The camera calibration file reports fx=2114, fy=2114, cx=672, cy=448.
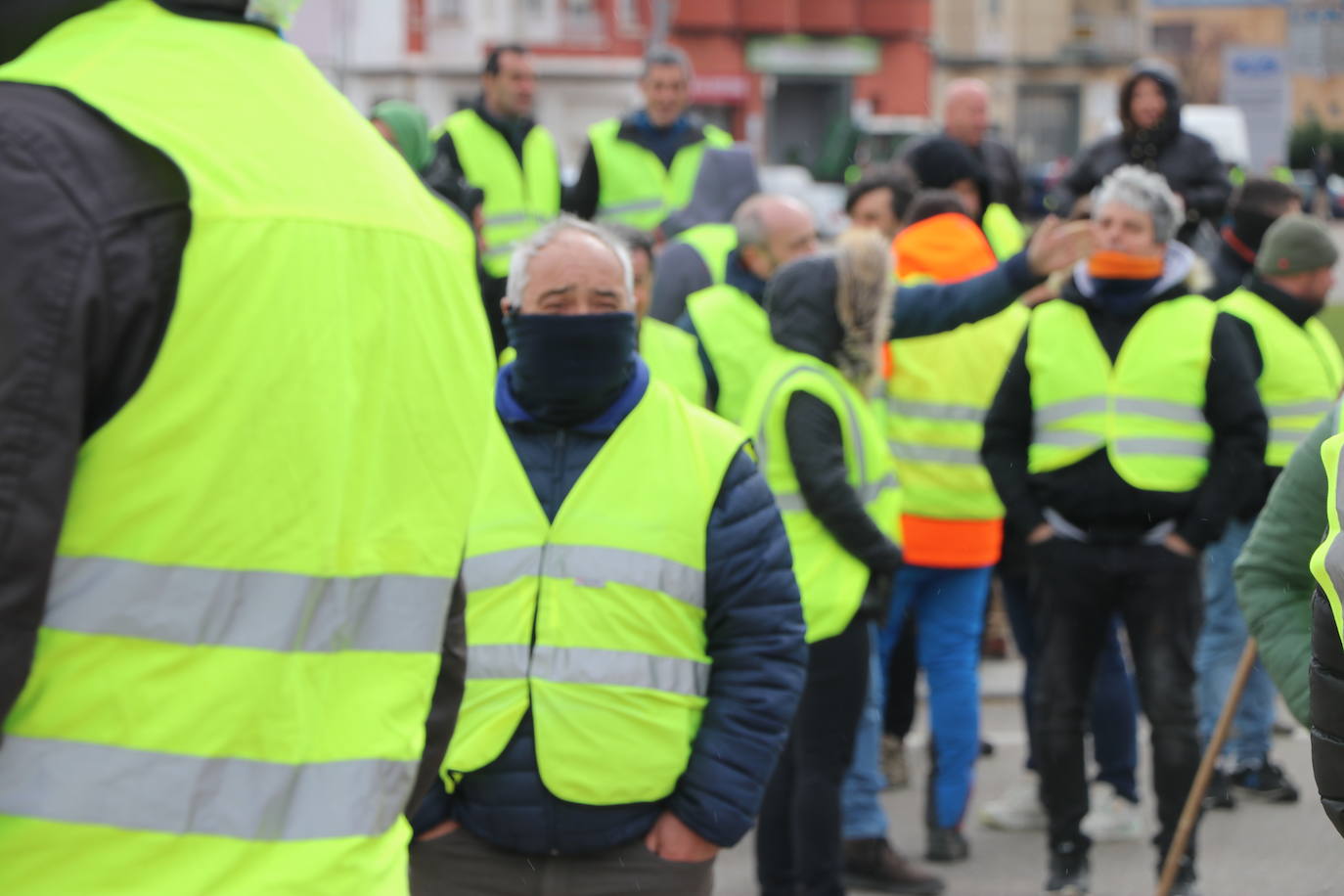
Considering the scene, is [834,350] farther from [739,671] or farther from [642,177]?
[642,177]

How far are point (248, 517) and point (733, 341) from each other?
180 inches

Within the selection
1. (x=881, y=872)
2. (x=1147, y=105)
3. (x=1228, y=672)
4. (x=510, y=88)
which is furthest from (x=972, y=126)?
(x=881, y=872)

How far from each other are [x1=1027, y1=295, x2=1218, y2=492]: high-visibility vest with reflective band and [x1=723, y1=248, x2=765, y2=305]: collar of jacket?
101 centimetres

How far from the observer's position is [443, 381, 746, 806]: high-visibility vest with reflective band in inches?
151

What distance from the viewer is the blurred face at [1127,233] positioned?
6211 mm

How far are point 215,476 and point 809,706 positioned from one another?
12.4 ft

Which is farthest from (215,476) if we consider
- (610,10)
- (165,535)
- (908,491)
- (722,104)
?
(722,104)

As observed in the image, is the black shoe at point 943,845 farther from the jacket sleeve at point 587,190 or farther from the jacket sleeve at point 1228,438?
the jacket sleeve at point 587,190

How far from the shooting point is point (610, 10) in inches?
2039

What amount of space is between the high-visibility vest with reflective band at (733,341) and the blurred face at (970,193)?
7.96ft

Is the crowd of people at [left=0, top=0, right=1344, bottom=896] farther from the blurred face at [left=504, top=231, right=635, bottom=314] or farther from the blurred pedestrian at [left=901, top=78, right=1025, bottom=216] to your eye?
the blurred pedestrian at [left=901, top=78, right=1025, bottom=216]

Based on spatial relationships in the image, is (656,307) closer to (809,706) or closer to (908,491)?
(908,491)

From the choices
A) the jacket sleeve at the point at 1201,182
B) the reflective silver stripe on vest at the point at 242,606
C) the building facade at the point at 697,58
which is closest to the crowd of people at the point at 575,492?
the reflective silver stripe on vest at the point at 242,606

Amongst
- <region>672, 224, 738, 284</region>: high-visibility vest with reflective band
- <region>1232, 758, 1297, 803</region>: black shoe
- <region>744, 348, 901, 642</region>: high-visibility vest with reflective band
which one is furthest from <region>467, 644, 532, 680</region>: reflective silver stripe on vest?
<region>1232, 758, 1297, 803</region>: black shoe
